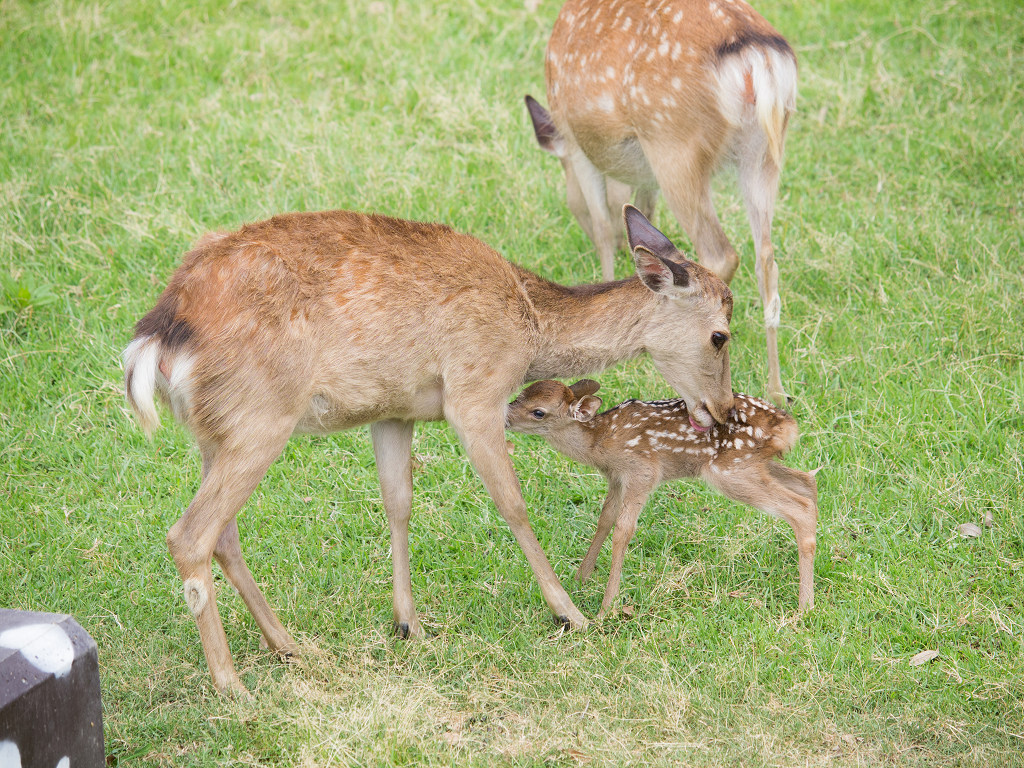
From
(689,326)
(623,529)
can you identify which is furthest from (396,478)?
(689,326)

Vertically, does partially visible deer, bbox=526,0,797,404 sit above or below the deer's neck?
above

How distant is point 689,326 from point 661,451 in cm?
52

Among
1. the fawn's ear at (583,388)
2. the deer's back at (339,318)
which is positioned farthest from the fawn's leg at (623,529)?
the deer's back at (339,318)

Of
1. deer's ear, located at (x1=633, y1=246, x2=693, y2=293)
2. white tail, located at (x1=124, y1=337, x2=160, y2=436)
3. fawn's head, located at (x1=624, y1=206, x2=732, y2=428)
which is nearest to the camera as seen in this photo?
white tail, located at (x1=124, y1=337, x2=160, y2=436)

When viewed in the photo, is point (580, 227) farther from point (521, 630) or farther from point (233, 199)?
point (521, 630)

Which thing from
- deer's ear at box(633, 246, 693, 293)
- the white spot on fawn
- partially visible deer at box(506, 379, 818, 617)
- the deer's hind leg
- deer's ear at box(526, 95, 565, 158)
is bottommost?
partially visible deer at box(506, 379, 818, 617)

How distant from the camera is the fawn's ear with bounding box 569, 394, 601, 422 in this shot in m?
4.79

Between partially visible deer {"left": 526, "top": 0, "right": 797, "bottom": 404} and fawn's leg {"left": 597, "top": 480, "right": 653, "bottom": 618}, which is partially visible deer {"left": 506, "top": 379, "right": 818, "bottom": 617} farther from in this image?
partially visible deer {"left": 526, "top": 0, "right": 797, "bottom": 404}

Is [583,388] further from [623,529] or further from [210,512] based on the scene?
[210,512]

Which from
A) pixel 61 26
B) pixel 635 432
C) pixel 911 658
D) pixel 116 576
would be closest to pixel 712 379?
pixel 635 432

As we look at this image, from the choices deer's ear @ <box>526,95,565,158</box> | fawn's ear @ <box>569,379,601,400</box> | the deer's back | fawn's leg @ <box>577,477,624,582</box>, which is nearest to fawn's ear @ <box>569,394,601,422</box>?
fawn's ear @ <box>569,379,601,400</box>

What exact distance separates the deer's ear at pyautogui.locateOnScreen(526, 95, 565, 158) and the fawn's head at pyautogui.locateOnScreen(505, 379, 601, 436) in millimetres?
2233

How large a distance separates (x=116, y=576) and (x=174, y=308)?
1419 mm

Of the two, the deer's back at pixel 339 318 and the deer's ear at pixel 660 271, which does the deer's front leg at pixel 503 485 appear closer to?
the deer's back at pixel 339 318
